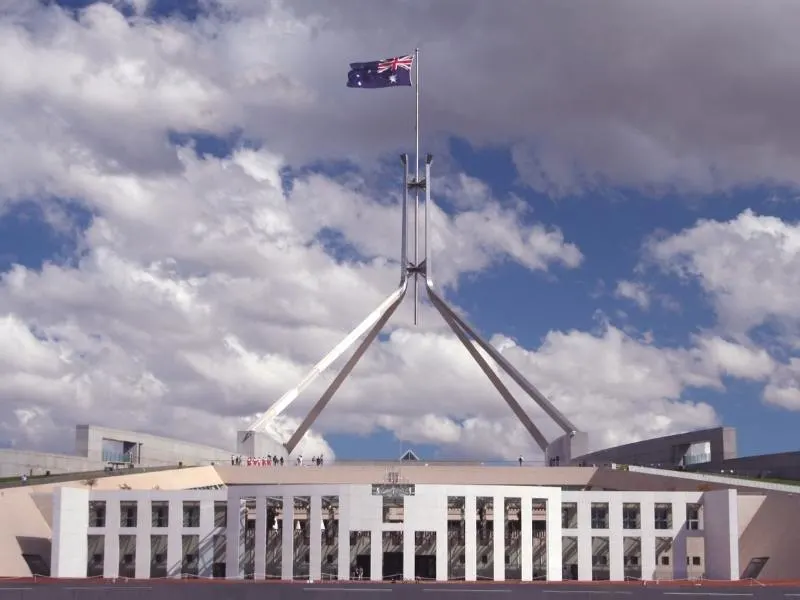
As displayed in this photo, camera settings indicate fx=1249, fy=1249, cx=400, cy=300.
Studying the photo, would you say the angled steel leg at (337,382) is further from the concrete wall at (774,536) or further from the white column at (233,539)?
the concrete wall at (774,536)

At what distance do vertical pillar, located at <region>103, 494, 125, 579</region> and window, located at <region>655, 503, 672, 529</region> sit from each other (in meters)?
20.0

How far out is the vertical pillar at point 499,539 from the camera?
44.3 m

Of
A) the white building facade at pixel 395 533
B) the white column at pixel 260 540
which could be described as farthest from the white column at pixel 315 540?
the white column at pixel 260 540

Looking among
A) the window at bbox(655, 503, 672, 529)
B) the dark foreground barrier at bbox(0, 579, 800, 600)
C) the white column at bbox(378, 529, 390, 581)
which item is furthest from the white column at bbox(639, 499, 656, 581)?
the white column at bbox(378, 529, 390, 581)

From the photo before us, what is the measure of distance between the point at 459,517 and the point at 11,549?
1616cm

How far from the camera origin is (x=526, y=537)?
148 feet

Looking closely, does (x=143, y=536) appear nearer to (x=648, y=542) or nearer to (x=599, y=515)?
(x=599, y=515)

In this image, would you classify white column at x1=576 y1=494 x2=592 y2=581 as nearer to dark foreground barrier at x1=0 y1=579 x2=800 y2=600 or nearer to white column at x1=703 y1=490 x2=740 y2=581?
white column at x1=703 y1=490 x2=740 y2=581

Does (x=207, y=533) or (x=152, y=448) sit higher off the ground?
(x=152, y=448)

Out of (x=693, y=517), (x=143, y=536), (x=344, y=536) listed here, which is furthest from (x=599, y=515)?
(x=143, y=536)

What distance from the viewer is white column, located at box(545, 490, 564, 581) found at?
45188 mm

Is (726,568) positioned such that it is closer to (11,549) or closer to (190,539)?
(190,539)

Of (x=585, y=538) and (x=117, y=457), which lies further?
(x=117, y=457)

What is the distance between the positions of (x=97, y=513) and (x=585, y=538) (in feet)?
59.7
